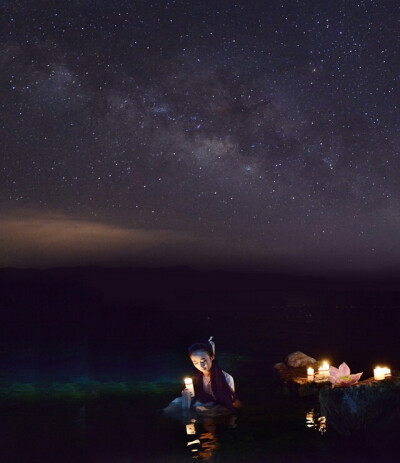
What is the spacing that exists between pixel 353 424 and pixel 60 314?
9689 centimetres

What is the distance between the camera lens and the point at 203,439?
11.2 m

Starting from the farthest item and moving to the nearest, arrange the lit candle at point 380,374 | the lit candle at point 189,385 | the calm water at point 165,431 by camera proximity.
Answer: the lit candle at point 189,385 < the lit candle at point 380,374 < the calm water at point 165,431

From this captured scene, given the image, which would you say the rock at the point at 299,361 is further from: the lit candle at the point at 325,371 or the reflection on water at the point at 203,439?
the reflection on water at the point at 203,439

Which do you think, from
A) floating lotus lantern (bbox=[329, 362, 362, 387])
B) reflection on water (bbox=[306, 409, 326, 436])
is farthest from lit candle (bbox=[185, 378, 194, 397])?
floating lotus lantern (bbox=[329, 362, 362, 387])

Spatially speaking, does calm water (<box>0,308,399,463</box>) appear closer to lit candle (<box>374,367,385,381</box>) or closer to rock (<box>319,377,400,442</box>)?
rock (<box>319,377,400,442</box>)

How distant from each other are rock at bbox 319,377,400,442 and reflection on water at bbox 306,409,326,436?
1030mm

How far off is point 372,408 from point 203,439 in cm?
416

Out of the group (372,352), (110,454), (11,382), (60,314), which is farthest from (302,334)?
(60,314)

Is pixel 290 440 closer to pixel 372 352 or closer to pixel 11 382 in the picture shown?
pixel 11 382

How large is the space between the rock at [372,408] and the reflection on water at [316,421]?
3.38 feet

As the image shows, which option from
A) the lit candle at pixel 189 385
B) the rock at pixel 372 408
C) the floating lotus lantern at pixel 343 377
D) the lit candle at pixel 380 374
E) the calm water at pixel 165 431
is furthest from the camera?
the lit candle at pixel 189 385

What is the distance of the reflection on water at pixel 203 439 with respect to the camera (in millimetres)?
10312

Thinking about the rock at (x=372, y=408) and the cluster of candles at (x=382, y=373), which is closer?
the rock at (x=372, y=408)

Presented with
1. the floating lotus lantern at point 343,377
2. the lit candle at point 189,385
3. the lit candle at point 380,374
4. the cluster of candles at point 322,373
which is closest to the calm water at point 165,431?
the lit candle at point 189,385
